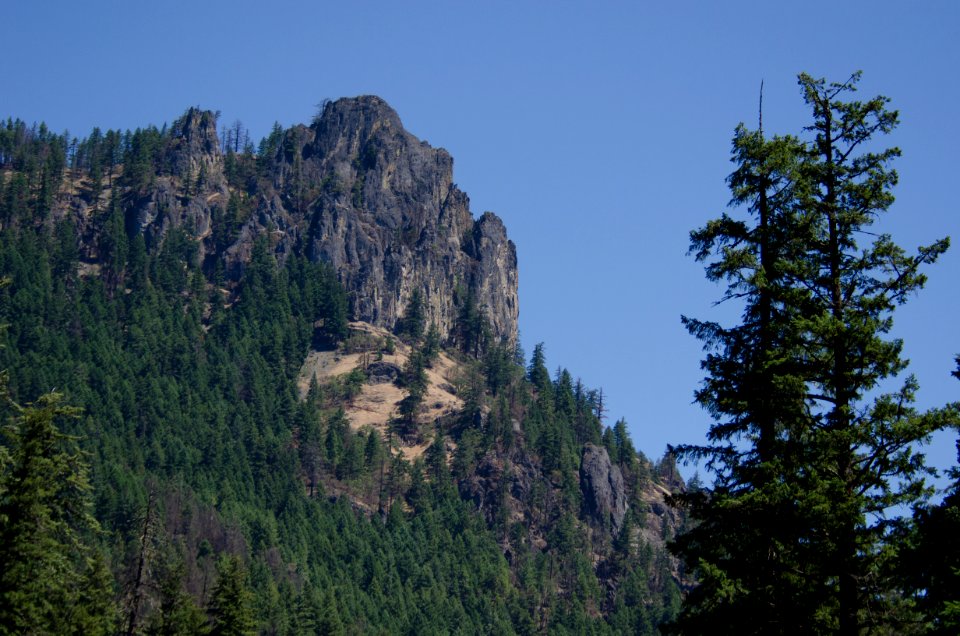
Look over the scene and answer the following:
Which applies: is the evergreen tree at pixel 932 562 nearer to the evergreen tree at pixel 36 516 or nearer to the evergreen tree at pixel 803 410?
the evergreen tree at pixel 803 410

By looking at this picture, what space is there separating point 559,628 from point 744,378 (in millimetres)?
132357

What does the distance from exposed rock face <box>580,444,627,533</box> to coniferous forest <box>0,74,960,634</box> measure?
0.43m

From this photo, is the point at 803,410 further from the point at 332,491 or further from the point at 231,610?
the point at 332,491

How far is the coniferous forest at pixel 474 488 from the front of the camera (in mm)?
19297

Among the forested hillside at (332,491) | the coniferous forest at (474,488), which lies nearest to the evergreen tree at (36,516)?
the coniferous forest at (474,488)

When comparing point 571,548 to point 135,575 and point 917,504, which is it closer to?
point 135,575

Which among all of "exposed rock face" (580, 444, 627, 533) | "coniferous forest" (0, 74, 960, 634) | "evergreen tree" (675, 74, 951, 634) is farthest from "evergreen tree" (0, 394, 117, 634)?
"exposed rock face" (580, 444, 627, 533)

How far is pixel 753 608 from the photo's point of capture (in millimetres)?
19781

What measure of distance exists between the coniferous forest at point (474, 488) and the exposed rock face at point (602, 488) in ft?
1.42

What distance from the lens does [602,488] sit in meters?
191

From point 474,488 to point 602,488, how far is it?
21142 millimetres

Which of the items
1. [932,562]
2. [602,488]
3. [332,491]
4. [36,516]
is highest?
[602,488]

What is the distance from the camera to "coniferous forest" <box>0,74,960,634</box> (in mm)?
19297

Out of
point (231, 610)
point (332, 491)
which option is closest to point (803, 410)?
point (231, 610)
